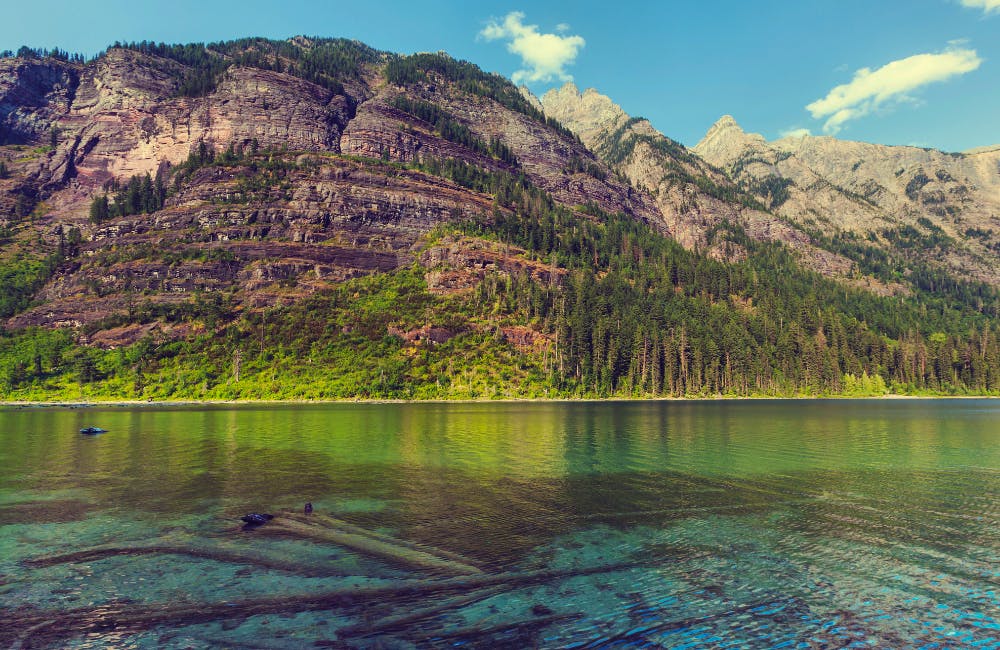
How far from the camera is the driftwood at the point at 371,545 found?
2312cm

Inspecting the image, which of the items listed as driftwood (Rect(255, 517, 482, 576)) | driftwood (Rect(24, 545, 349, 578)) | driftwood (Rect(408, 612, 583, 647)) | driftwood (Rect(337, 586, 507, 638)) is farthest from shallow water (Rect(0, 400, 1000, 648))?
driftwood (Rect(255, 517, 482, 576))

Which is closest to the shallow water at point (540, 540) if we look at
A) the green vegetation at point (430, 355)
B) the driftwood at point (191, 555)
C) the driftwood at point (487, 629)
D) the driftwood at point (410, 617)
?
the driftwood at point (487, 629)

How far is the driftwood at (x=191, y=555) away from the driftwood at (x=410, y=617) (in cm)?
563

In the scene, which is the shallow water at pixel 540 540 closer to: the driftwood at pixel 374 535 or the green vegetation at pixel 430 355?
the driftwood at pixel 374 535

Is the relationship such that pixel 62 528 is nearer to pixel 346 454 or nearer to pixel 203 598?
pixel 203 598

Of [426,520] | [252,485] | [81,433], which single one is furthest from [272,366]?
[426,520]

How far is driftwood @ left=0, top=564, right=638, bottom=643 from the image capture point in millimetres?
17719

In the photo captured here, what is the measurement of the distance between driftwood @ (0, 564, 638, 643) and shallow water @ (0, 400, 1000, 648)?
5.7 inches

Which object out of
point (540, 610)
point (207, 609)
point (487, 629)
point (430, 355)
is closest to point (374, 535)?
point (207, 609)

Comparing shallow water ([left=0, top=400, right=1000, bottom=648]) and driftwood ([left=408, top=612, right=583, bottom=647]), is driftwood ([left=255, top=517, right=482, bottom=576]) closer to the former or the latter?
shallow water ([left=0, top=400, right=1000, bottom=648])

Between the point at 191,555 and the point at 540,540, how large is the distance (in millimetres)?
17020

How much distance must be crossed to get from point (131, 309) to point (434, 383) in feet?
363

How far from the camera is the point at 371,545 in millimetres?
26484

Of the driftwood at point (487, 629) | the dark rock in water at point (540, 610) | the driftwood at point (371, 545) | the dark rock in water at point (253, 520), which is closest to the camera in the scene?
the driftwood at point (487, 629)
